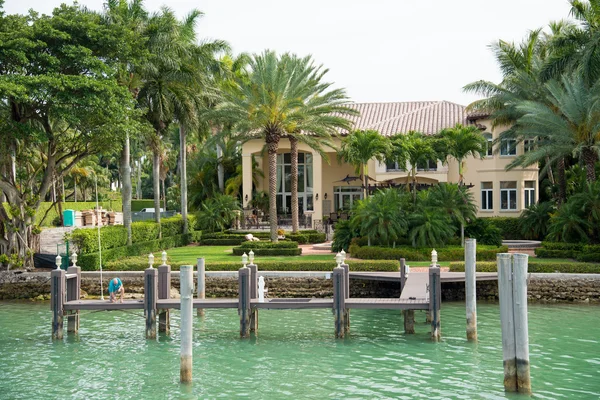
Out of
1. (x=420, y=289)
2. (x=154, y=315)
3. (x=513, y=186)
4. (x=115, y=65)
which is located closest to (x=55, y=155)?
(x=115, y=65)

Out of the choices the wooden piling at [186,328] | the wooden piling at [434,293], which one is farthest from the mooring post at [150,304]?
the wooden piling at [434,293]

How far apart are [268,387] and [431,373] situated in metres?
3.95

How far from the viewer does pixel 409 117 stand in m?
54.4

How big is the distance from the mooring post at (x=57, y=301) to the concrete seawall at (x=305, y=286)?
6.76m

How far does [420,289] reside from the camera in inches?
957

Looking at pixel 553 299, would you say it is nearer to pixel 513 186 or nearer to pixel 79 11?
pixel 513 186

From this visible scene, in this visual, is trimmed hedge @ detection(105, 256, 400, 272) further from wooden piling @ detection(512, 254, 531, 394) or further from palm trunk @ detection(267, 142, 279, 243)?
wooden piling @ detection(512, 254, 531, 394)

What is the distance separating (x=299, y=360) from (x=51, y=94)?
17.5 metres

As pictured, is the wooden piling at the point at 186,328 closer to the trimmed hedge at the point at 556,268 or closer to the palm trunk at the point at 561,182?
the trimmed hedge at the point at 556,268

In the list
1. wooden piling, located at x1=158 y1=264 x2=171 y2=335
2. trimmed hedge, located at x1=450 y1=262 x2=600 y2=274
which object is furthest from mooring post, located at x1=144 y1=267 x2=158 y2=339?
trimmed hedge, located at x1=450 y1=262 x2=600 y2=274

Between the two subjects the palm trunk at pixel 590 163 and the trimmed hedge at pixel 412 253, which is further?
the palm trunk at pixel 590 163

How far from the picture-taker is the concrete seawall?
93.5 feet

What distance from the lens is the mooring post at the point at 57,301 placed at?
22016mm

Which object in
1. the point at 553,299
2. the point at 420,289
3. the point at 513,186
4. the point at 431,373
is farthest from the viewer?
the point at 513,186
